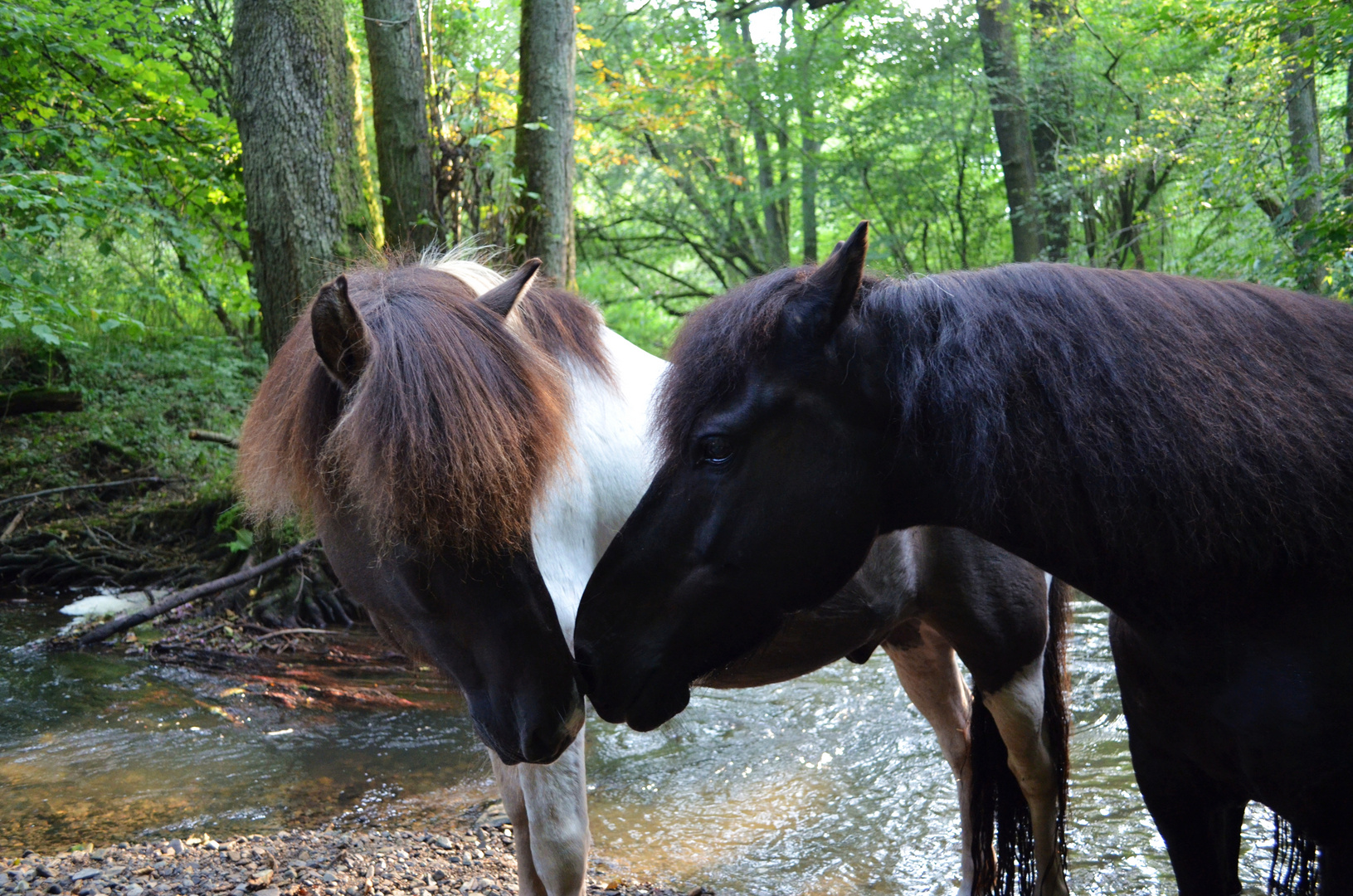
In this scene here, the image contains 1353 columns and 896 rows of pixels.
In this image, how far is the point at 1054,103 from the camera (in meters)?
12.3

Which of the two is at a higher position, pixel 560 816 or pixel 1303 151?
pixel 1303 151

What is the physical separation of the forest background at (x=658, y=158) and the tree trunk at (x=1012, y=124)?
41 millimetres

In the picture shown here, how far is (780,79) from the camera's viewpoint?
45.6 feet

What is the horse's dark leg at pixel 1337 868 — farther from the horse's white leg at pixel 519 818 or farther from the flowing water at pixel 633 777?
the flowing water at pixel 633 777

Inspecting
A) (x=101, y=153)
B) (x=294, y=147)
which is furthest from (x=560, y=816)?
(x=101, y=153)

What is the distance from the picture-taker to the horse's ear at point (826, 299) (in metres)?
1.57

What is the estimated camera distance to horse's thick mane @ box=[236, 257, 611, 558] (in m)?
1.73

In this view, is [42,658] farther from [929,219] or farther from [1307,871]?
[929,219]

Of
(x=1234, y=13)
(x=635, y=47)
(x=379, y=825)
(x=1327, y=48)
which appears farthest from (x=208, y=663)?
(x=635, y=47)

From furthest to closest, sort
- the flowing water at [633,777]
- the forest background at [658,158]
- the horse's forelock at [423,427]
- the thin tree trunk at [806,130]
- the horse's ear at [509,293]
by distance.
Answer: the thin tree trunk at [806,130], the forest background at [658,158], the flowing water at [633,777], the horse's ear at [509,293], the horse's forelock at [423,427]

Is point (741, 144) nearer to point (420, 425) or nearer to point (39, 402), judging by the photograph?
point (39, 402)

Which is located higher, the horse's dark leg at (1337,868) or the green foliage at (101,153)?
the green foliage at (101,153)

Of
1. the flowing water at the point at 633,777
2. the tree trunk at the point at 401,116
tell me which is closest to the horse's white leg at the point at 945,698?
the flowing water at the point at 633,777

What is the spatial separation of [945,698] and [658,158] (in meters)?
12.1
